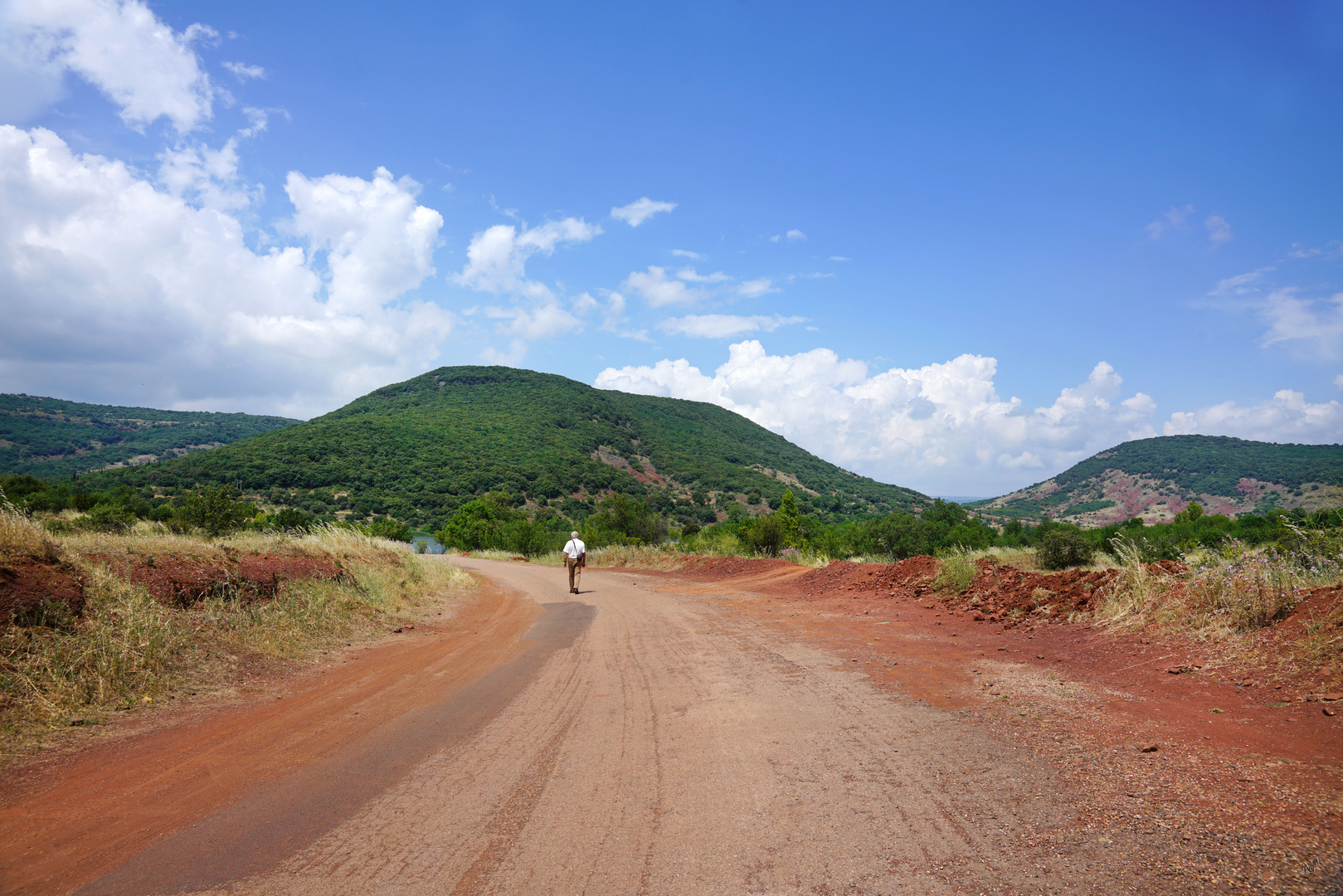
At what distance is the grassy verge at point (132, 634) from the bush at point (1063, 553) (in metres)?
18.9

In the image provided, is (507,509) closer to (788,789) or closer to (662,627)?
(662,627)

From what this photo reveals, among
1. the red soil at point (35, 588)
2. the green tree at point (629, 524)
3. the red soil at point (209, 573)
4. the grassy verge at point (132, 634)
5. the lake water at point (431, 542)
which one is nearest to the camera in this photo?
the grassy verge at point (132, 634)

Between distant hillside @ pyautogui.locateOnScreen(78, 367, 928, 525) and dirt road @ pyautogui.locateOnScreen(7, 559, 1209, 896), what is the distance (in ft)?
178

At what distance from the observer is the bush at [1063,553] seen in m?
19.4

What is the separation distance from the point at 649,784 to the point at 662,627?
7.18 m

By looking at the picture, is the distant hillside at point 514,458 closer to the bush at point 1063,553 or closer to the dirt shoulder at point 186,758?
the dirt shoulder at point 186,758

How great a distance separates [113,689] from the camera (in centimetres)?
595

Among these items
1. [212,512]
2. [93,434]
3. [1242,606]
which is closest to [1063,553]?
[1242,606]

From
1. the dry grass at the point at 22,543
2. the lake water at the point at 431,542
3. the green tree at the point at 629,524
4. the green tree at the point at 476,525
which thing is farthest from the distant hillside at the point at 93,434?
the dry grass at the point at 22,543

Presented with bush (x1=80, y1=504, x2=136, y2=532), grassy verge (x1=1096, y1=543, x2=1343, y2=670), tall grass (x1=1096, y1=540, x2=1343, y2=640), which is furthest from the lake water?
grassy verge (x1=1096, y1=543, x2=1343, y2=670)

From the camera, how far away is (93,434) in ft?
285

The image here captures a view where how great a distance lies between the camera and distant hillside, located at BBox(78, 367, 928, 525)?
59.0 metres

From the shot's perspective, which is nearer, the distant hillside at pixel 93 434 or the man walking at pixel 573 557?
the man walking at pixel 573 557

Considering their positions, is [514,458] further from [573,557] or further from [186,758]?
[186,758]
